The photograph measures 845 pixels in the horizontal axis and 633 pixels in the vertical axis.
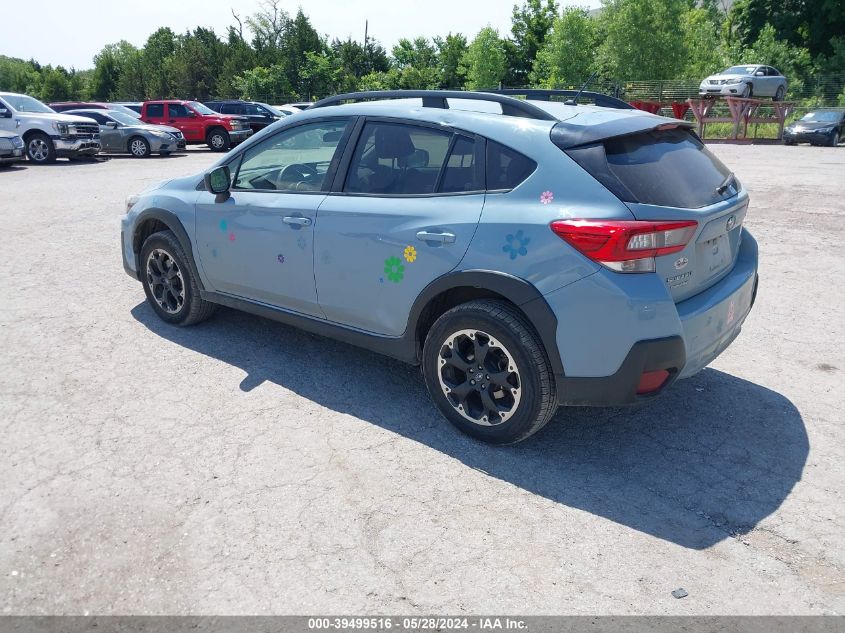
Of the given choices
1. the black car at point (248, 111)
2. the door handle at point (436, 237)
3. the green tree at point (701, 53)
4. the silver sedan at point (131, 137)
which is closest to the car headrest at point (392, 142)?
the door handle at point (436, 237)

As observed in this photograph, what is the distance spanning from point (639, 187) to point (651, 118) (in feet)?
2.32

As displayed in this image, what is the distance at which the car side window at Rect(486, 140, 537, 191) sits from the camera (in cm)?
341

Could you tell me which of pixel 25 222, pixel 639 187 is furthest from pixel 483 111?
pixel 25 222

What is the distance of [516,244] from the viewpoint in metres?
3.30

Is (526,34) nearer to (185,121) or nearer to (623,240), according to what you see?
(185,121)

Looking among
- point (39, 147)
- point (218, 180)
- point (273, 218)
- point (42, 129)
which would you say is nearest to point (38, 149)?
point (39, 147)

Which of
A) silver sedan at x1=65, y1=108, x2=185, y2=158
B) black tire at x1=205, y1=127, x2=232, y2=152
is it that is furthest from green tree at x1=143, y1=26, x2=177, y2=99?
silver sedan at x1=65, y1=108, x2=185, y2=158

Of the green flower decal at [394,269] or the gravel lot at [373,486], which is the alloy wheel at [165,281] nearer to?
the gravel lot at [373,486]

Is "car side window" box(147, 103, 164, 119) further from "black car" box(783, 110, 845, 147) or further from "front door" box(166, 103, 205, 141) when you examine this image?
"black car" box(783, 110, 845, 147)

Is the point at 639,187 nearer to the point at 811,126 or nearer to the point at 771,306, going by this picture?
the point at 771,306

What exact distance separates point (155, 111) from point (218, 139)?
8.73ft

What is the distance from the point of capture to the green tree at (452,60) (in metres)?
60.0

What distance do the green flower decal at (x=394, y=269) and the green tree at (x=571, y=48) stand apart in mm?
49332

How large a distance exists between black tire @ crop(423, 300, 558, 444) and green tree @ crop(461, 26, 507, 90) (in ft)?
176
